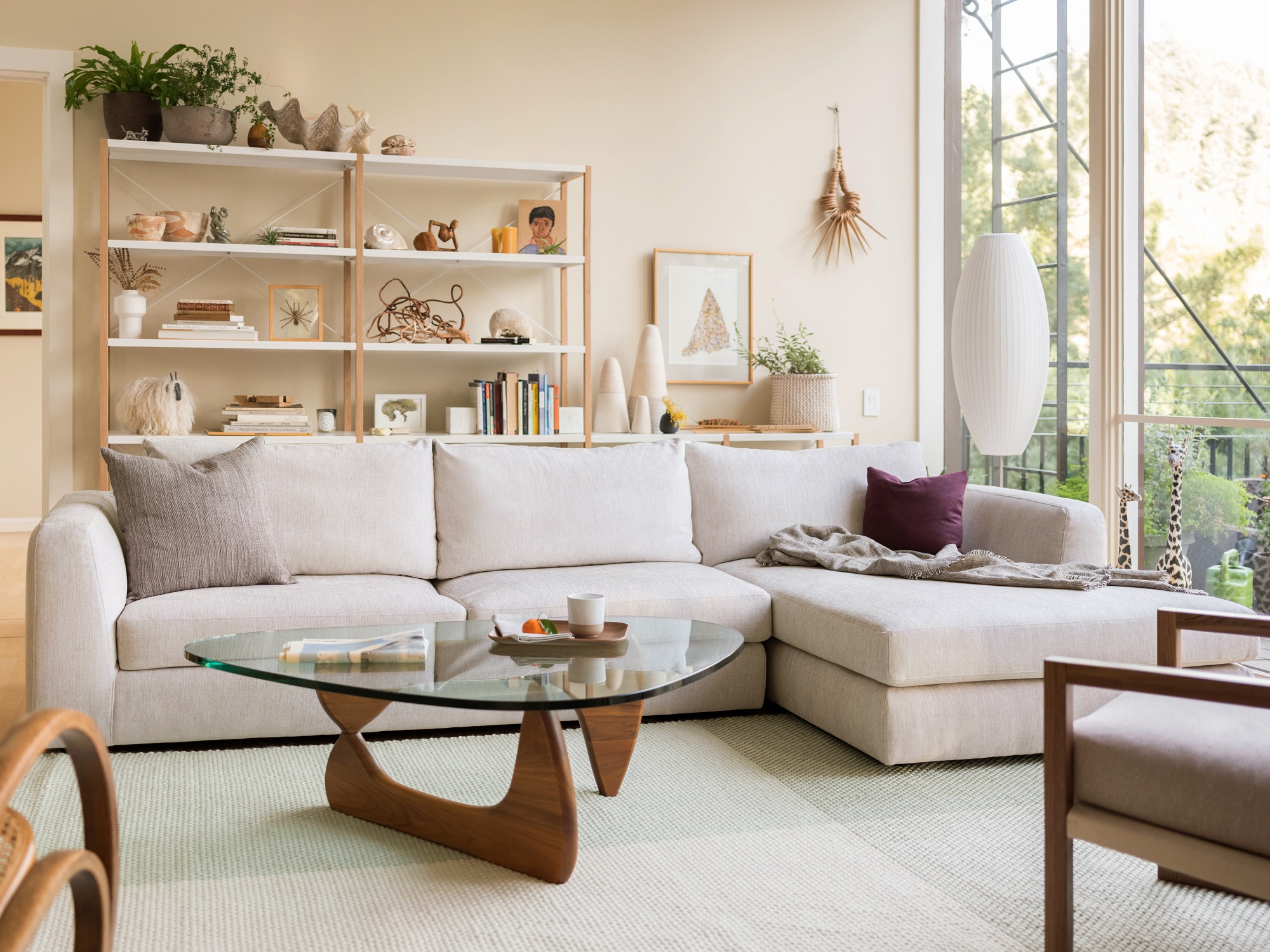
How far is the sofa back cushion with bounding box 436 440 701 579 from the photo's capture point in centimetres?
335

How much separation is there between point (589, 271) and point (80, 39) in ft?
6.82

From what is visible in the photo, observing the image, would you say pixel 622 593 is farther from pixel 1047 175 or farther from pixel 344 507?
pixel 1047 175

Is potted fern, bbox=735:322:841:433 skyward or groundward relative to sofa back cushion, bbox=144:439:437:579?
skyward

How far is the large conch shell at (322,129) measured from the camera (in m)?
4.12

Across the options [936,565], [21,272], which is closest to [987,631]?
[936,565]

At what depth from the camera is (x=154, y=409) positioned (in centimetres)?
400

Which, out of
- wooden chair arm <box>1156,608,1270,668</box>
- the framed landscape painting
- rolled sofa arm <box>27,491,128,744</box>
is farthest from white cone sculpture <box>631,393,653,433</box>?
the framed landscape painting

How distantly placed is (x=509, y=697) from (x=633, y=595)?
1206mm

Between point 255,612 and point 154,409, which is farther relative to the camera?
point 154,409

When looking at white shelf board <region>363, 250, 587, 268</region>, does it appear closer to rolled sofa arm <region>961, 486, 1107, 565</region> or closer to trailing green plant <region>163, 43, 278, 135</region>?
trailing green plant <region>163, 43, 278, 135</region>

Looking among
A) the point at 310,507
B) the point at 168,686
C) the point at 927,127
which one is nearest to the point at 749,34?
the point at 927,127

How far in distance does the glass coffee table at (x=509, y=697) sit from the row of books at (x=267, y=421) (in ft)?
6.54

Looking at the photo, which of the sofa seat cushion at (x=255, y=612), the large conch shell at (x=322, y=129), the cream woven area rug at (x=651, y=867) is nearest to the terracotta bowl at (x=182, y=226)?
the large conch shell at (x=322, y=129)

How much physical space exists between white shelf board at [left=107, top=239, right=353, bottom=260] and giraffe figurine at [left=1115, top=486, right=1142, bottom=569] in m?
2.83
